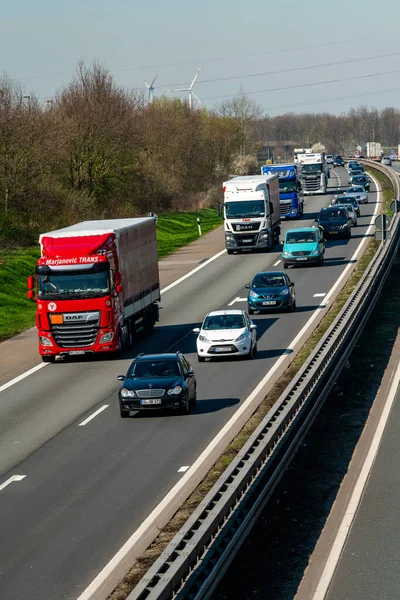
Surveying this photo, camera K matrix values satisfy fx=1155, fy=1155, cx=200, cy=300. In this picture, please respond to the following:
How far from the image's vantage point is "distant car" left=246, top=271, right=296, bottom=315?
42156mm

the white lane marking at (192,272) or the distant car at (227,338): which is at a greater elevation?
the distant car at (227,338)

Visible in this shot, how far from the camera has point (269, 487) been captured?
18000mm

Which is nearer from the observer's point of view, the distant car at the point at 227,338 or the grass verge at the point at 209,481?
the grass verge at the point at 209,481

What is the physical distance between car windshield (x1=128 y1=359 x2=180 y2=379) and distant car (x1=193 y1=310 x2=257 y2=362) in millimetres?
6568

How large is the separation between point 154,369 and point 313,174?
74.2m

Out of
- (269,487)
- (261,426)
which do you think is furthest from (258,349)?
(269,487)

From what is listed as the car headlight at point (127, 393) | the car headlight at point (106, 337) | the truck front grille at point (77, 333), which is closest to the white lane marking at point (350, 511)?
the car headlight at point (127, 393)

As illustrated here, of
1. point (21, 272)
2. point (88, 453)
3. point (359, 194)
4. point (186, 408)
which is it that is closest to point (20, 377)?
point (186, 408)

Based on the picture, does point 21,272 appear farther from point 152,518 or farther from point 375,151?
point 375,151

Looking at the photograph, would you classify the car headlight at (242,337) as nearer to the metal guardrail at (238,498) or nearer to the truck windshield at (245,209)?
the metal guardrail at (238,498)

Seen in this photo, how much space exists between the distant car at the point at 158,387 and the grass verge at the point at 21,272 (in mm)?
14950

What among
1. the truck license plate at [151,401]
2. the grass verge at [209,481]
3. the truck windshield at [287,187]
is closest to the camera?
the grass verge at [209,481]

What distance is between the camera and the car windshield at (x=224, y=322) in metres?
34.2

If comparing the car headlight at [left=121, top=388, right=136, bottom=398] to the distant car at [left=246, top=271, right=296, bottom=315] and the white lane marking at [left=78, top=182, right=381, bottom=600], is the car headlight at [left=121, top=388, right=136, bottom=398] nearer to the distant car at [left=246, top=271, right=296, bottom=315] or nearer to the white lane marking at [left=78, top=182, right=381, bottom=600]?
the white lane marking at [left=78, top=182, right=381, bottom=600]
